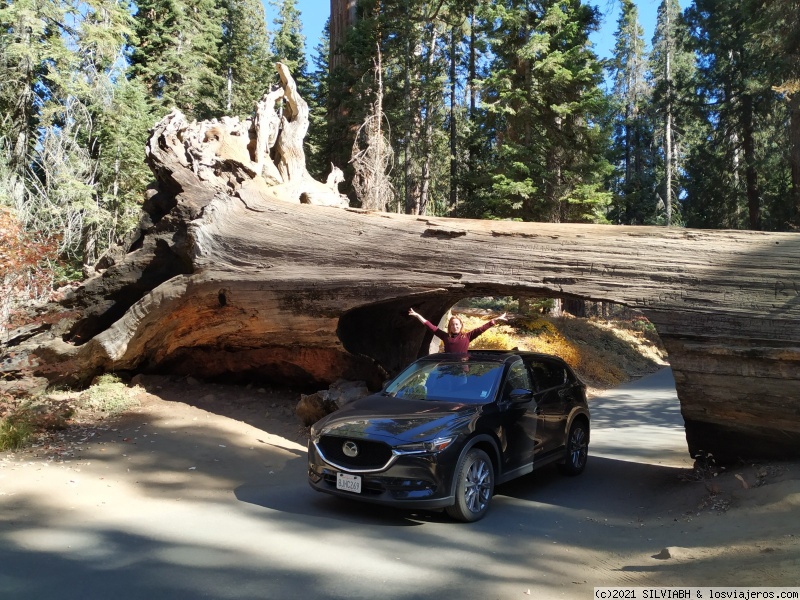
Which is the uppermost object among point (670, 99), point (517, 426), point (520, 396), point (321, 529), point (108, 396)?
point (670, 99)

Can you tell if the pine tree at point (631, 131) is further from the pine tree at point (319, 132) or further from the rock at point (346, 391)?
the rock at point (346, 391)

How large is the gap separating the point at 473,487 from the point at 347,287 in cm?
385

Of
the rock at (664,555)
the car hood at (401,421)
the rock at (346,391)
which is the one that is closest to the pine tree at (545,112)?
the rock at (346,391)

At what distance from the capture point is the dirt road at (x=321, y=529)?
4516 millimetres

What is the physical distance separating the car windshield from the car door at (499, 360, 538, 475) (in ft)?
0.60

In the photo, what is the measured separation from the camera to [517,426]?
6.90 meters

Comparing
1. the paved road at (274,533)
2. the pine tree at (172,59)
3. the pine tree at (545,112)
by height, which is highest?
the pine tree at (172,59)

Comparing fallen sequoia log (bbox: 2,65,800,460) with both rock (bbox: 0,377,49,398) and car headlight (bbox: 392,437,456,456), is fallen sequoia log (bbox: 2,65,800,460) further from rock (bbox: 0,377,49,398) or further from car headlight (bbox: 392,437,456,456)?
car headlight (bbox: 392,437,456,456)

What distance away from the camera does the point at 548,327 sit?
20.5 metres

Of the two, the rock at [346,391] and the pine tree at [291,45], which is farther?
the pine tree at [291,45]

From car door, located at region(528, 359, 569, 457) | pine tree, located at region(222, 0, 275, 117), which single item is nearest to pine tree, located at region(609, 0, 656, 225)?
car door, located at region(528, 359, 569, 457)

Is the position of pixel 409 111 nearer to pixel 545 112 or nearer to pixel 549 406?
pixel 545 112

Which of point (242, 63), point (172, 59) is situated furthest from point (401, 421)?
point (242, 63)

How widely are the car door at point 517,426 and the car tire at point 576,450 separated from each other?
45.9 inches
